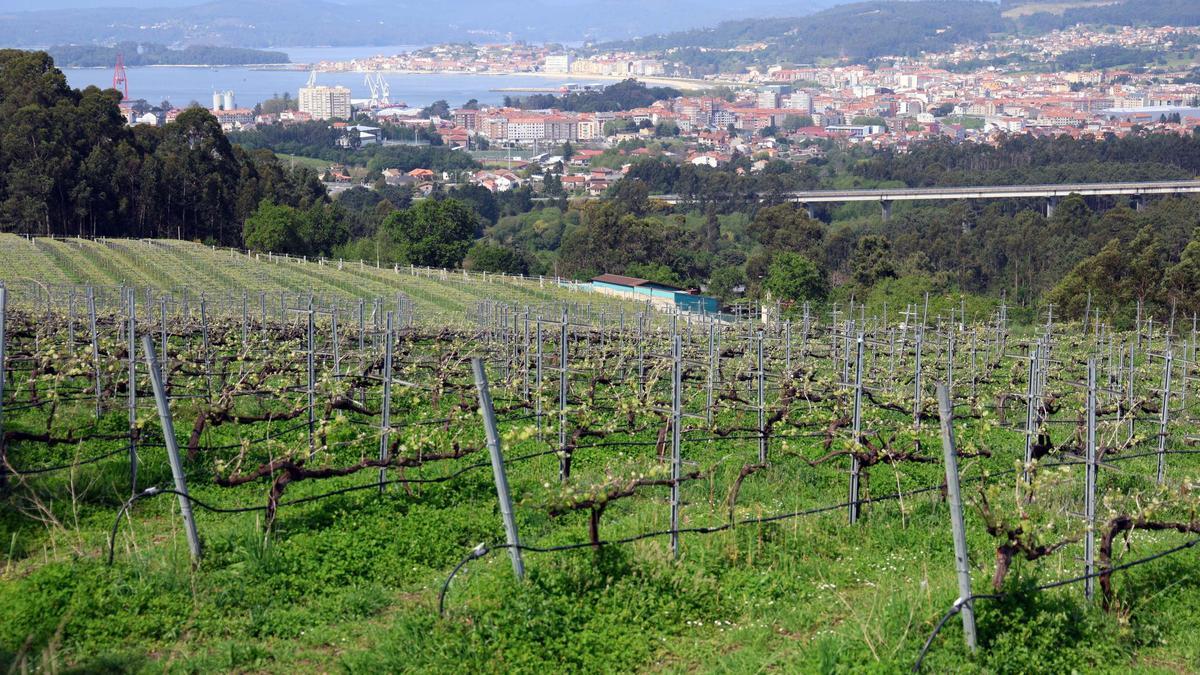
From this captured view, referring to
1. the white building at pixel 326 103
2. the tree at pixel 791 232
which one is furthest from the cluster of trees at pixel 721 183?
the white building at pixel 326 103

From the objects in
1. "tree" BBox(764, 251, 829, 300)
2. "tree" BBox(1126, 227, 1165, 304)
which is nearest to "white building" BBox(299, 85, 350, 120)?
"tree" BBox(764, 251, 829, 300)

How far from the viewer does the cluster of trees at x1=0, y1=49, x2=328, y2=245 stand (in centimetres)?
3472

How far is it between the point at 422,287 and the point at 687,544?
23268 millimetres

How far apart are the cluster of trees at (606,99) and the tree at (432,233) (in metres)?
132

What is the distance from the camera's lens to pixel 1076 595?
Answer: 18.4 feet

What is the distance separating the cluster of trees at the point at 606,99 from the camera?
17238 centimetres

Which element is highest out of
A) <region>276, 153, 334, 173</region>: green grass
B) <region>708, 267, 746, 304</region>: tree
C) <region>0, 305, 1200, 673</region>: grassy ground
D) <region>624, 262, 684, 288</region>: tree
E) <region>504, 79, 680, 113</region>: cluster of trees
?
<region>504, 79, 680, 113</region>: cluster of trees

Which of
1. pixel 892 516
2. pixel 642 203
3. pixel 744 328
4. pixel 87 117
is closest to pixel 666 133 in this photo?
pixel 642 203

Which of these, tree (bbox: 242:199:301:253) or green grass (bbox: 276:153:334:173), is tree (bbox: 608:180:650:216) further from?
green grass (bbox: 276:153:334:173)

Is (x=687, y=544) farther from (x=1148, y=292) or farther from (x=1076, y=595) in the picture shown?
A: (x=1148, y=292)

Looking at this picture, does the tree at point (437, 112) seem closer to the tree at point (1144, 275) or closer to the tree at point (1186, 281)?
the tree at point (1144, 275)

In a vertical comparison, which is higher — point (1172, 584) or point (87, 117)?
point (87, 117)

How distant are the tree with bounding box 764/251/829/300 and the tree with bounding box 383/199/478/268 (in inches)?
398

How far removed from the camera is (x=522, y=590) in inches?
211
